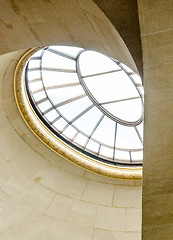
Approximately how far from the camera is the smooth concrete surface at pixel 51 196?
9.59 meters

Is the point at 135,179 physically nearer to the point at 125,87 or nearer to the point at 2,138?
the point at 125,87

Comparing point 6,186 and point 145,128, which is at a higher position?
point 6,186

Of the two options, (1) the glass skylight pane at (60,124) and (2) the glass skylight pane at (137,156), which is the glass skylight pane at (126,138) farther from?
(1) the glass skylight pane at (60,124)

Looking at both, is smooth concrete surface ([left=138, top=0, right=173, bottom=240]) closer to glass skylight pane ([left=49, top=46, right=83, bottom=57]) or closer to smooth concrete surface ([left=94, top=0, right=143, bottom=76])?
smooth concrete surface ([left=94, top=0, right=143, bottom=76])

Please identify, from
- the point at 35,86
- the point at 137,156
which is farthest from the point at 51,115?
the point at 137,156

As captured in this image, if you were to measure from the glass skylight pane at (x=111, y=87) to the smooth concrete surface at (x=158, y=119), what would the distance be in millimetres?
6860

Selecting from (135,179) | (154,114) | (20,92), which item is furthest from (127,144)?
(154,114)

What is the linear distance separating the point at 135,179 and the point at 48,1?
698 cm

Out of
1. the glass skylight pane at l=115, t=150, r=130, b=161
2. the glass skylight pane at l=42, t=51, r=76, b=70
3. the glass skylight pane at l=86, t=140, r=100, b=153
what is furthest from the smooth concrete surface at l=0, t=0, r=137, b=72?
the glass skylight pane at l=115, t=150, r=130, b=161

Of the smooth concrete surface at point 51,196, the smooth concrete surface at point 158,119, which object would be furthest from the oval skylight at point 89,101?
the smooth concrete surface at point 158,119

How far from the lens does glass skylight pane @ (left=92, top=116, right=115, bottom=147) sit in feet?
38.3

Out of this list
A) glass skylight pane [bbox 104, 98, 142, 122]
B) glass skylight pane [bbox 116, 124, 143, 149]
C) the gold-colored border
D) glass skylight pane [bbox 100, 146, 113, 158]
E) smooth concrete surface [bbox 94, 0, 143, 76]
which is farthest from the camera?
glass skylight pane [bbox 116, 124, 143, 149]

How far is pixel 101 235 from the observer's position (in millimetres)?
10062

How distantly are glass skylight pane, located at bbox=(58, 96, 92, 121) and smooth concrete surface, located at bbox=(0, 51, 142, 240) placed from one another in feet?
5.93
